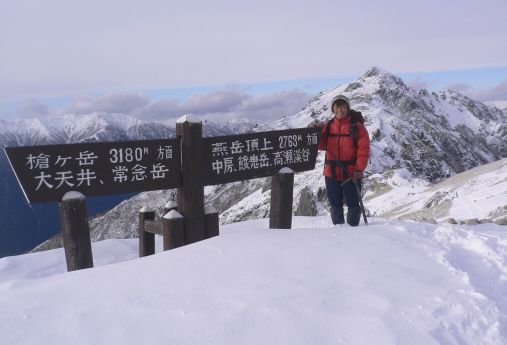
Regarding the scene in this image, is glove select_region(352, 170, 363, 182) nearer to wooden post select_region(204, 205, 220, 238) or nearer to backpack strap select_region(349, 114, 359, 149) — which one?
backpack strap select_region(349, 114, 359, 149)

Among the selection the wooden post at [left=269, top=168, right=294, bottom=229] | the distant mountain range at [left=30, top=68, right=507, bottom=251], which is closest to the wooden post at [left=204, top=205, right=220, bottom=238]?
the wooden post at [left=269, top=168, right=294, bottom=229]

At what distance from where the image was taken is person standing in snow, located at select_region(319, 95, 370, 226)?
808 cm

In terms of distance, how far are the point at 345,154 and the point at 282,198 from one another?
1.46 m

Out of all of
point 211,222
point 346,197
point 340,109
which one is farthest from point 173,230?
point 340,109

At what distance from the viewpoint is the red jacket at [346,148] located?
8.08 meters

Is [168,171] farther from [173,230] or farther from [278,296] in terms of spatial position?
[278,296]

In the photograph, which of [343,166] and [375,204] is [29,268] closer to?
[343,166]

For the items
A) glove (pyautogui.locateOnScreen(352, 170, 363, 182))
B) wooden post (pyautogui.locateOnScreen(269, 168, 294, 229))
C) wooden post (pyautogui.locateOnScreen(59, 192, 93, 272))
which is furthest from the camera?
wooden post (pyautogui.locateOnScreen(269, 168, 294, 229))

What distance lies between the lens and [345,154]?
27.4 feet

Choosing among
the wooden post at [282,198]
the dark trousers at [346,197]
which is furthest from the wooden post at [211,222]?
the dark trousers at [346,197]

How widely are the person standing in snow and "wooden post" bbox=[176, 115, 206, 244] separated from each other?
2.51 metres

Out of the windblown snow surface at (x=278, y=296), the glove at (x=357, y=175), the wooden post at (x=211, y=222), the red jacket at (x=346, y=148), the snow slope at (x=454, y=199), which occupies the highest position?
the red jacket at (x=346, y=148)

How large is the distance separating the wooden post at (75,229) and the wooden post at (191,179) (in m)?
1.59

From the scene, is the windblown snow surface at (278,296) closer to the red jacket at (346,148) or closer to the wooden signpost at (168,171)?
the wooden signpost at (168,171)
